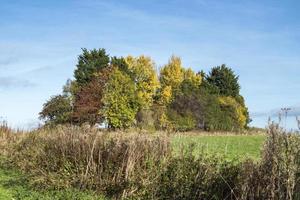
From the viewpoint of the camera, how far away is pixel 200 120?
91.7 meters

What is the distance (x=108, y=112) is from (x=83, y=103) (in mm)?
3832

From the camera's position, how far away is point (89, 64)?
82.6 metres

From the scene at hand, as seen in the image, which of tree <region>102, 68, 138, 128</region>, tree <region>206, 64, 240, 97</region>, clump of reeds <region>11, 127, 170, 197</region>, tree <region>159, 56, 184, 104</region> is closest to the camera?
clump of reeds <region>11, 127, 170, 197</region>

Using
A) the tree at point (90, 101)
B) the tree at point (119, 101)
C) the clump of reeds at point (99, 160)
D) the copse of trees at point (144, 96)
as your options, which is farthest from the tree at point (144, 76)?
the clump of reeds at point (99, 160)

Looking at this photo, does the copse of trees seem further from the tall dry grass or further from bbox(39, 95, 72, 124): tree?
the tall dry grass

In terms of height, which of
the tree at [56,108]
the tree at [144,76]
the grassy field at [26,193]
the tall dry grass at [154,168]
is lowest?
the grassy field at [26,193]

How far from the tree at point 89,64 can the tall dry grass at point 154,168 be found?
61.8 m

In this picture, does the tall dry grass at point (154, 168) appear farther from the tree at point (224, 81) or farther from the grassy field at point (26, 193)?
the tree at point (224, 81)

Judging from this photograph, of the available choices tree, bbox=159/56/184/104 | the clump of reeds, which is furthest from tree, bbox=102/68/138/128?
the clump of reeds

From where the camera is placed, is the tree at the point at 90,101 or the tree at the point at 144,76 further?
the tree at the point at 144,76

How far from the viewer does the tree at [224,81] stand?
100m

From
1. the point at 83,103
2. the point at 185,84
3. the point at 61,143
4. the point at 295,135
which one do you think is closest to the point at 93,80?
the point at 83,103

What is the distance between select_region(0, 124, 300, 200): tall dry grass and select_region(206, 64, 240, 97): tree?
8277cm

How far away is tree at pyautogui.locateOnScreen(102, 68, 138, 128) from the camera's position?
239 feet
